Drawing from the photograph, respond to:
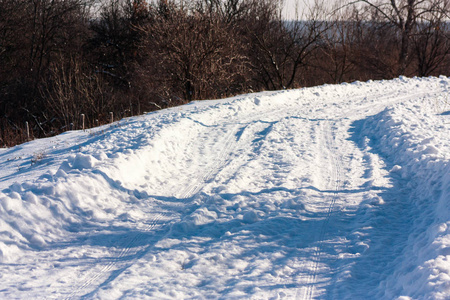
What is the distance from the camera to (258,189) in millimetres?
5980

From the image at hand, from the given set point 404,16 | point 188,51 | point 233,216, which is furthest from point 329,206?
point 404,16

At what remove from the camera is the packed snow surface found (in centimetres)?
371

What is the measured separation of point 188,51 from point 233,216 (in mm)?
13605

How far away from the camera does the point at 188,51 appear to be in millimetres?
17516

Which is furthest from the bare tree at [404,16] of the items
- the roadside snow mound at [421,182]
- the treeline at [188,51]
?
the roadside snow mound at [421,182]

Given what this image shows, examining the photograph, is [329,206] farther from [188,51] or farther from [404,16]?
[404,16]

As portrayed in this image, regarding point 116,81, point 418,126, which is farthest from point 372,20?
point 418,126

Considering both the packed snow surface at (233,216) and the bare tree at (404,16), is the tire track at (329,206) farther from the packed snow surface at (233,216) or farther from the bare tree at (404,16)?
the bare tree at (404,16)

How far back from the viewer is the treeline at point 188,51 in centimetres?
1812

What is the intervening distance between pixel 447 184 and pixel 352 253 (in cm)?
193

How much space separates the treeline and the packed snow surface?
999 cm

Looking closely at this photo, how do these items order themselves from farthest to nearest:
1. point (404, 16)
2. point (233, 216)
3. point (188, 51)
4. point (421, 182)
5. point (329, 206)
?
point (404, 16) < point (188, 51) < point (421, 182) < point (329, 206) < point (233, 216)

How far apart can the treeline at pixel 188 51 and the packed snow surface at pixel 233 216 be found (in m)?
9.99

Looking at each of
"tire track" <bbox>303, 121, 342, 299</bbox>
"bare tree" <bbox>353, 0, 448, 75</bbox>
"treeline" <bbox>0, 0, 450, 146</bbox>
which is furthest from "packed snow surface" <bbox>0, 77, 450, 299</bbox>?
"bare tree" <bbox>353, 0, 448, 75</bbox>
